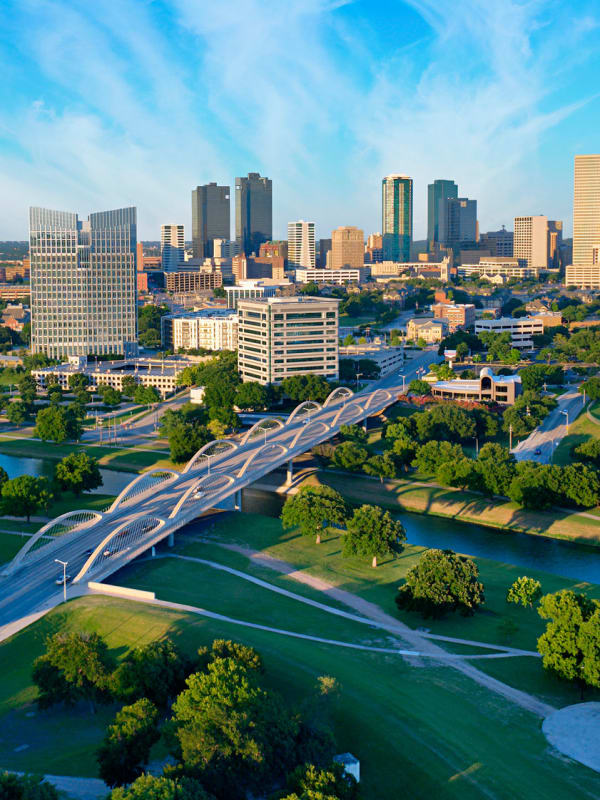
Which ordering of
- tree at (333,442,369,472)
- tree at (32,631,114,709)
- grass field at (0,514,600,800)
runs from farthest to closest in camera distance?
tree at (333,442,369,472) < tree at (32,631,114,709) < grass field at (0,514,600,800)

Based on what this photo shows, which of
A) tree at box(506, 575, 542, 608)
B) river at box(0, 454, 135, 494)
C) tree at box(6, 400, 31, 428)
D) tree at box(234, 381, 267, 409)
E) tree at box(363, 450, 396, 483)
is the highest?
tree at box(234, 381, 267, 409)

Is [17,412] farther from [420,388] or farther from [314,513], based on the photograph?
[314,513]

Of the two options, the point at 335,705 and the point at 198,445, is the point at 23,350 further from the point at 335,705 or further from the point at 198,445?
the point at 335,705

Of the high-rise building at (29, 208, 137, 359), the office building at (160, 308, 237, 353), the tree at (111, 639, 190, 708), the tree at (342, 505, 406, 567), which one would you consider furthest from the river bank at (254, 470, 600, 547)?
the office building at (160, 308, 237, 353)

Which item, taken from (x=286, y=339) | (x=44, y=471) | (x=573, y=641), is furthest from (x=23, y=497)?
(x=286, y=339)

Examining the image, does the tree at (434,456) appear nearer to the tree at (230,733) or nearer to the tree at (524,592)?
the tree at (524,592)

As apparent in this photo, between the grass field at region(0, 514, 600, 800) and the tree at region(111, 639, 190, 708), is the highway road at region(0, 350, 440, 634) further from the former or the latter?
the tree at region(111, 639, 190, 708)

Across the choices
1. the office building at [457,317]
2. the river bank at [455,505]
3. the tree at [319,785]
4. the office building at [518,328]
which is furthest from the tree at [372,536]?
the office building at [457,317]
